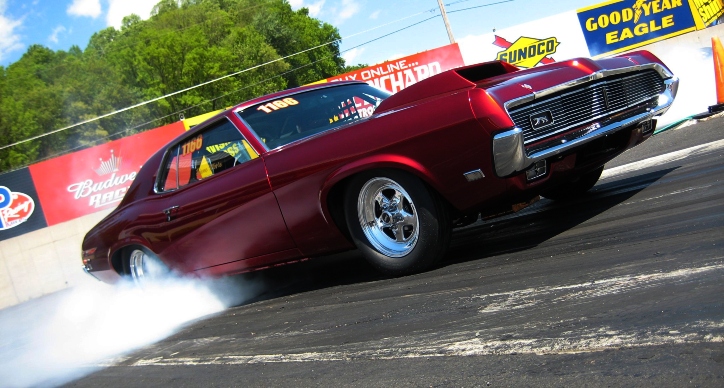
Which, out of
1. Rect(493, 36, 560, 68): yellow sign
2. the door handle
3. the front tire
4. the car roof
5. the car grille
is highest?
Rect(493, 36, 560, 68): yellow sign

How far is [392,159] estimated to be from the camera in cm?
399

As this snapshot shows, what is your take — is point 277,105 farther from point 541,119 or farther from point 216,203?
point 541,119

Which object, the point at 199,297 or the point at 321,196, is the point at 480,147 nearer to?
the point at 321,196

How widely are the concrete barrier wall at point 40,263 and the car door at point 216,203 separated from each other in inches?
308

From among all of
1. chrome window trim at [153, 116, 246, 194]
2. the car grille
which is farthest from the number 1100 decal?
the car grille

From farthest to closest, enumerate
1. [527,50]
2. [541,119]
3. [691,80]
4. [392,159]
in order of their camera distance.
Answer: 1. [527,50]
2. [691,80]
3. [392,159]
4. [541,119]

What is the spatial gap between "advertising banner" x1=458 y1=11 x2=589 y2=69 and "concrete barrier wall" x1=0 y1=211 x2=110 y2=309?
31.5ft

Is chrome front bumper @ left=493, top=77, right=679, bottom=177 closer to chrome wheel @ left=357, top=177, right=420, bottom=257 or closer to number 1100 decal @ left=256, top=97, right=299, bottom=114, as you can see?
chrome wheel @ left=357, top=177, right=420, bottom=257

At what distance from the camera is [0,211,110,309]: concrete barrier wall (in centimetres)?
1277

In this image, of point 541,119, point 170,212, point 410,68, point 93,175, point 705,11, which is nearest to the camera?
point 541,119

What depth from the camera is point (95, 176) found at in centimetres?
1616

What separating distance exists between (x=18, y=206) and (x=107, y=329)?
10093 mm

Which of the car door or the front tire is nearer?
the front tire

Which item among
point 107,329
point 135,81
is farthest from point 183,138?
point 135,81
